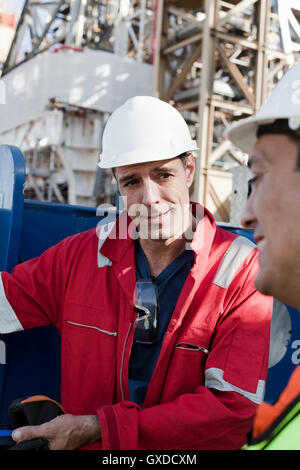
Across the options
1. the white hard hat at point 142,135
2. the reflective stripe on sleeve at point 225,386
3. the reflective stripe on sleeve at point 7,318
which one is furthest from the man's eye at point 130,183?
the reflective stripe on sleeve at point 225,386

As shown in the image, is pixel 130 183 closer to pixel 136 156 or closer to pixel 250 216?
pixel 136 156

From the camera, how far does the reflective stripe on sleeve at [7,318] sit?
6.93ft

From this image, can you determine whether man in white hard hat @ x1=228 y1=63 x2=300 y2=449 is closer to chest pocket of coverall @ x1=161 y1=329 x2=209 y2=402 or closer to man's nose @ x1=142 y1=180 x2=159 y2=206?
chest pocket of coverall @ x1=161 y1=329 x2=209 y2=402

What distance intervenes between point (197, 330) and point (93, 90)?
11.1 metres

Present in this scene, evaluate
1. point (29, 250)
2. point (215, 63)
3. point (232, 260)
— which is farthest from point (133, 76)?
point (232, 260)

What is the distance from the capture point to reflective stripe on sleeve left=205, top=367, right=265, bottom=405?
172 cm

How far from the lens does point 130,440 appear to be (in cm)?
163

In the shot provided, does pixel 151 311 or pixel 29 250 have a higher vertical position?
pixel 29 250

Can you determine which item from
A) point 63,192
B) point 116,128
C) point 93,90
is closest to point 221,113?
point 93,90

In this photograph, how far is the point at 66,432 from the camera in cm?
164

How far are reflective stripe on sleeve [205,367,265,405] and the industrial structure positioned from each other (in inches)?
212

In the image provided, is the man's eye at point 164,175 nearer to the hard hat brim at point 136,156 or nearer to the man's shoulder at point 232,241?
the hard hat brim at point 136,156

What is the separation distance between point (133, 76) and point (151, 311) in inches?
449
